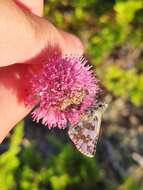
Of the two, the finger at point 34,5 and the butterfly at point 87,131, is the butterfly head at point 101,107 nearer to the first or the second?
the butterfly at point 87,131

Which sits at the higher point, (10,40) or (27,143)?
(10,40)

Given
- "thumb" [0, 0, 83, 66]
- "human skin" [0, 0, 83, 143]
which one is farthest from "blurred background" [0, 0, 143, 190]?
"thumb" [0, 0, 83, 66]

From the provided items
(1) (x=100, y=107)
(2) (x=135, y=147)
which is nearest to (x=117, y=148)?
(2) (x=135, y=147)

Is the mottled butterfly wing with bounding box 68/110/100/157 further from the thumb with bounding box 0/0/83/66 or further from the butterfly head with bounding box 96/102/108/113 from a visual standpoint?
the thumb with bounding box 0/0/83/66

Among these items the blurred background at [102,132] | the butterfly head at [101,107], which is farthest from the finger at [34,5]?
the blurred background at [102,132]

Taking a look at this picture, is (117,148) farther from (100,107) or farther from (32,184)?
(100,107)

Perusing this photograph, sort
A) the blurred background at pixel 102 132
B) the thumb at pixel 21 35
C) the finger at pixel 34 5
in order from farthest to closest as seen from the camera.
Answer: the blurred background at pixel 102 132, the finger at pixel 34 5, the thumb at pixel 21 35

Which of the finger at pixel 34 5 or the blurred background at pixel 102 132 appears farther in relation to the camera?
the blurred background at pixel 102 132
